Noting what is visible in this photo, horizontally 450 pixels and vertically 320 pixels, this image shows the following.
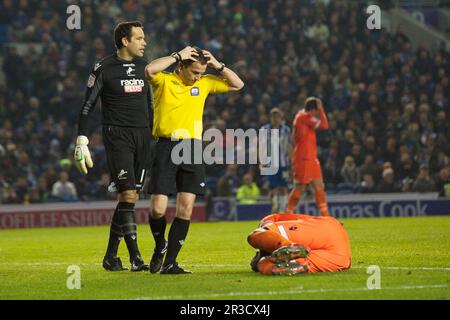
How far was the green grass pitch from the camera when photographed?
921cm

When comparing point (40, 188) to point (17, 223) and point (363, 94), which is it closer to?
point (17, 223)

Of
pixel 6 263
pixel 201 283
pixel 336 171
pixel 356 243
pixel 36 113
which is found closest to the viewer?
pixel 201 283

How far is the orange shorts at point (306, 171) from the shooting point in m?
20.4

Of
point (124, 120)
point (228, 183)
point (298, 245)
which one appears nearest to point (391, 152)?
point (228, 183)

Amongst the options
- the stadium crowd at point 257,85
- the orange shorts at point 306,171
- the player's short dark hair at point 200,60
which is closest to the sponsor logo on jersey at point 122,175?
the player's short dark hair at point 200,60

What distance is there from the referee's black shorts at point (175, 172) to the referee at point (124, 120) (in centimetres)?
→ 72

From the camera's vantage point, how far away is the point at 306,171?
67.1 ft

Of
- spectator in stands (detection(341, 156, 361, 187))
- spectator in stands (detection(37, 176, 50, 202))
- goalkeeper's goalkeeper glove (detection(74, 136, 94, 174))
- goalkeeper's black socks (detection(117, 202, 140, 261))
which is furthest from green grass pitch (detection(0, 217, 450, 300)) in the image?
spectator in stands (detection(341, 156, 361, 187))

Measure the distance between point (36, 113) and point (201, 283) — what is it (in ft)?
64.3

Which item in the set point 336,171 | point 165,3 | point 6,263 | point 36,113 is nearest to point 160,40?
point 165,3

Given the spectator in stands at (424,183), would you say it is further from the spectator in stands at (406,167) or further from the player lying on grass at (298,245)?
the player lying on grass at (298,245)

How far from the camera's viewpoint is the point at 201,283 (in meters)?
10.0

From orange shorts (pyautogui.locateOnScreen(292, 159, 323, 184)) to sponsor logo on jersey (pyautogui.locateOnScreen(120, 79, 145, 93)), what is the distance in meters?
8.77

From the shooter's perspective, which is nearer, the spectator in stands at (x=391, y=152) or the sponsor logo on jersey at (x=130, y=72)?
the sponsor logo on jersey at (x=130, y=72)
